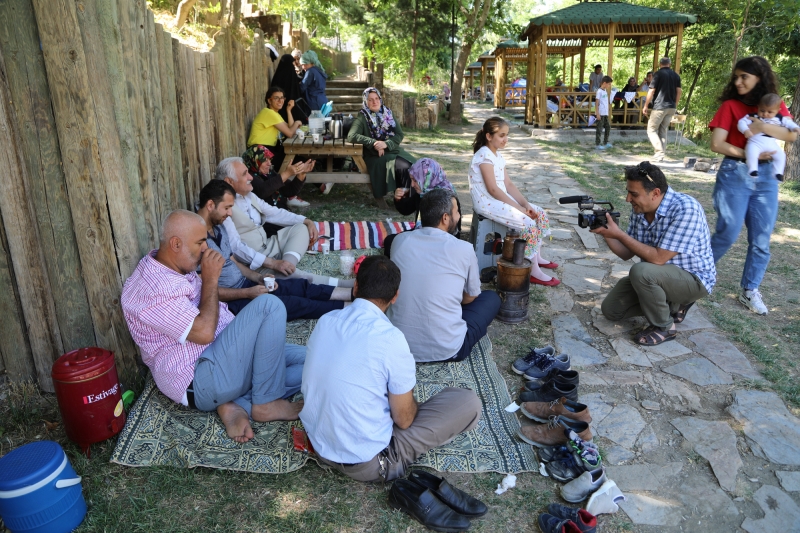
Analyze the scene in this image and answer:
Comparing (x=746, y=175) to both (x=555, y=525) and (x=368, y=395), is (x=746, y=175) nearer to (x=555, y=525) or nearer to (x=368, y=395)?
(x=555, y=525)

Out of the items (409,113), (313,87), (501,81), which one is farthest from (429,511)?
(501,81)

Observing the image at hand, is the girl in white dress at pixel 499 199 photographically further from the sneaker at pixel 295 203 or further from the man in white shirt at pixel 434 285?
the sneaker at pixel 295 203

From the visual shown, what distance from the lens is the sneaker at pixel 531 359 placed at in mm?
3848

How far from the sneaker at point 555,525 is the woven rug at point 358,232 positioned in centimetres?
385

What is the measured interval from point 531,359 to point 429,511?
165 centimetres

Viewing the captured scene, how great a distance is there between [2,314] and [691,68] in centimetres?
2393

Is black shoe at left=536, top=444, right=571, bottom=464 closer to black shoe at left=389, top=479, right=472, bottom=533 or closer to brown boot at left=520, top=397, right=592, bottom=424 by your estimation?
brown boot at left=520, top=397, right=592, bottom=424

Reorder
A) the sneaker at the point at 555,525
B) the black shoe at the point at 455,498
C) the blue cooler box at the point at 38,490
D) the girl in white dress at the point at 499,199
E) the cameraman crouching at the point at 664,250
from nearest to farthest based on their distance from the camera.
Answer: the blue cooler box at the point at 38,490, the sneaker at the point at 555,525, the black shoe at the point at 455,498, the cameraman crouching at the point at 664,250, the girl in white dress at the point at 499,199

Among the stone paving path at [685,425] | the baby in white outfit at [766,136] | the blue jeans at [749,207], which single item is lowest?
the stone paving path at [685,425]

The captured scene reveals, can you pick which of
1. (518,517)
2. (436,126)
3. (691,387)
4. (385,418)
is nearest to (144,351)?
(385,418)

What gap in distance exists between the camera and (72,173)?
308cm

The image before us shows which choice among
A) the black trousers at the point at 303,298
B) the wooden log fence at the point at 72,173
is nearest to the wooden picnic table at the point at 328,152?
the black trousers at the point at 303,298

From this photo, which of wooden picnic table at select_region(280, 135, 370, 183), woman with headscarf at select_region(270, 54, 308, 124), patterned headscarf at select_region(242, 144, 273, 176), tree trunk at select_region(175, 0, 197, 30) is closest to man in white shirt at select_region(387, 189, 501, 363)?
patterned headscarf at select_region(242, 144, 273, 176)

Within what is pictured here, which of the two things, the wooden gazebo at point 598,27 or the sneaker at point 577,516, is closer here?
the sneaker at point 577,516
